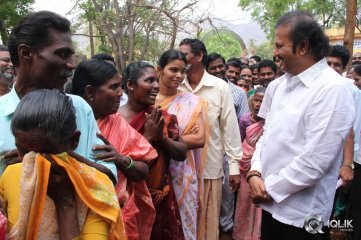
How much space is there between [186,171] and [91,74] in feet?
3.95

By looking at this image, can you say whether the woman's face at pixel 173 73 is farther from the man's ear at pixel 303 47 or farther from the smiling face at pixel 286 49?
the man's ear at pixel 303 47

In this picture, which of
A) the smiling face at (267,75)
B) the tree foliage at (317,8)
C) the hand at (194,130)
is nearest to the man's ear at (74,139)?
the hand at (194,130)

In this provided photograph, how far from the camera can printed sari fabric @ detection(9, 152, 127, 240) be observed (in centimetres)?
122

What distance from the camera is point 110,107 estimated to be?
2.37 meters

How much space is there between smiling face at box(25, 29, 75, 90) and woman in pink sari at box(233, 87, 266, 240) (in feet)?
9.20

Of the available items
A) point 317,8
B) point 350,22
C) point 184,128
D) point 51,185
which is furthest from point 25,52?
point 317,8

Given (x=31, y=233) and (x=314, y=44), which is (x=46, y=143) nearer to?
(x=31, y=233)

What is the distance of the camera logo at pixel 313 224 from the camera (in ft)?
7.55

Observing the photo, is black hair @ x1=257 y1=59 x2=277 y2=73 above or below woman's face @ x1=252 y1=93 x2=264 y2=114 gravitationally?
above

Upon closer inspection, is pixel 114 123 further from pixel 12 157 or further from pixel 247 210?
pixel 247 210

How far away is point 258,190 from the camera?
250cm

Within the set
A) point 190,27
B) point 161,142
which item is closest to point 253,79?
point 190,27

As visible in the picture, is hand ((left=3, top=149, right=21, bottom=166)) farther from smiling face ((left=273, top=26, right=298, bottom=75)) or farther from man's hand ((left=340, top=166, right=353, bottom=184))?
man's hand ((left=340, top=166, right=353, bottom=184))

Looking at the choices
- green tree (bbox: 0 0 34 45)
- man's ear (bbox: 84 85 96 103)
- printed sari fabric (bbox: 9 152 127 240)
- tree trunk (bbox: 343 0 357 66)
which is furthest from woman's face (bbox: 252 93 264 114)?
green tree (bbox: 0 0 34 45)
